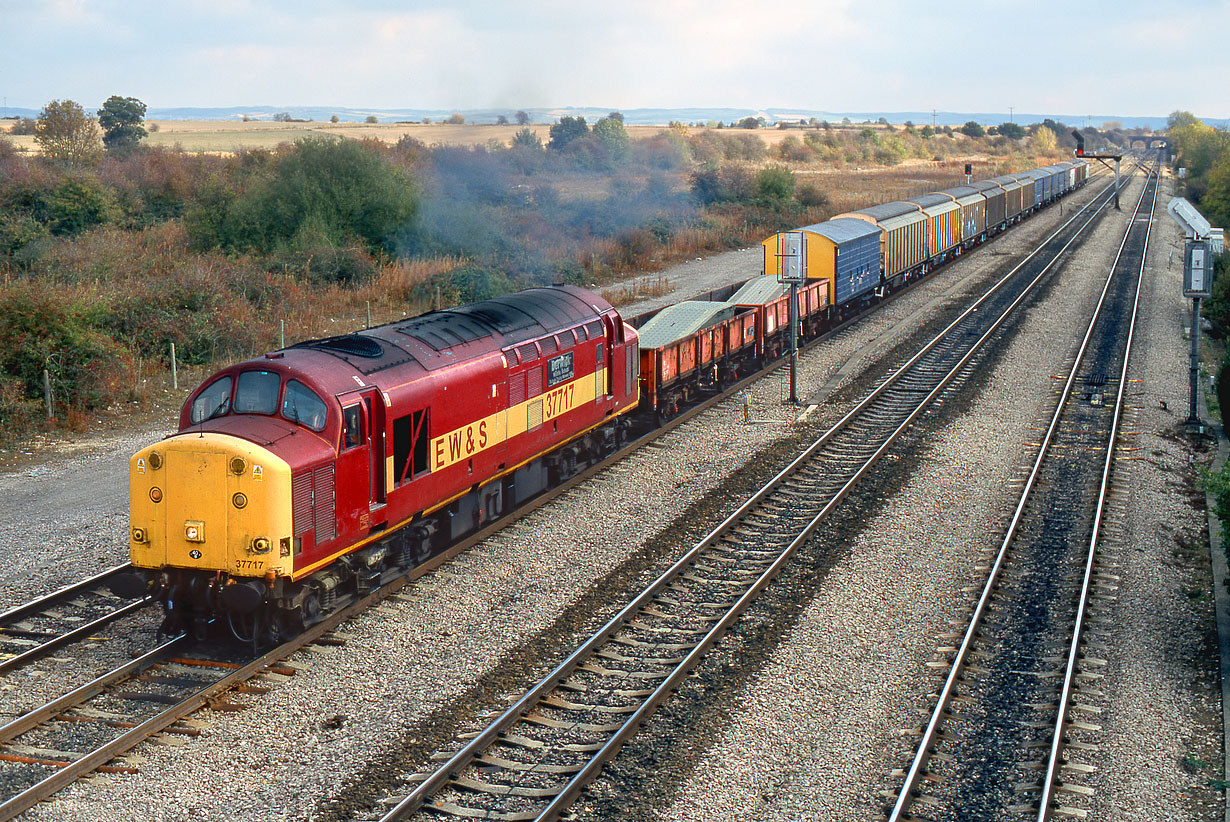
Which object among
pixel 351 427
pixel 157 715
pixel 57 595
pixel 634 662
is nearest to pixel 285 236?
pixel 57 595

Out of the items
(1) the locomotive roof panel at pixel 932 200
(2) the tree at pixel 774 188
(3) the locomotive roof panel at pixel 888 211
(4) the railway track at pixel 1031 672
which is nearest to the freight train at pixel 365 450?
(4) the railway track at pixel 1031 672

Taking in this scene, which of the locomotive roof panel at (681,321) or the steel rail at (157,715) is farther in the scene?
the locomotive roof panel at (681,321)

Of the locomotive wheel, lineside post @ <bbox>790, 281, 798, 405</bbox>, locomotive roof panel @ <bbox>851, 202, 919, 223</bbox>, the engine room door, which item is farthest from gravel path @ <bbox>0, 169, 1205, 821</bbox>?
locomotive roof panel @ <bbox>851, 202, 919, 223</bbox>

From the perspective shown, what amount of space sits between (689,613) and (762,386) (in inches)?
613

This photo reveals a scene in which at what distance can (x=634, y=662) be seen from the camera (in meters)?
13.3

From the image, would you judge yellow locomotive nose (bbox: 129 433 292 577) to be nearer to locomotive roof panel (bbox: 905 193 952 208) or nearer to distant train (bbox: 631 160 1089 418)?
distant train (bbox: 631 160 1089 418)

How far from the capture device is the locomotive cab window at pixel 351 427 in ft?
43.7

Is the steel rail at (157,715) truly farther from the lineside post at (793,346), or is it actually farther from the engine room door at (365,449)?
the lineside post at (793,346)

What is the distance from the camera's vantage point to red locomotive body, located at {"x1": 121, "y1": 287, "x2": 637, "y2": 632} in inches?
486

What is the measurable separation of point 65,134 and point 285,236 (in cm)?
2862

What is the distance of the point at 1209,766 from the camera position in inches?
430

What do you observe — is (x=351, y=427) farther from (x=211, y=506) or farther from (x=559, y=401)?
(x=559, y=401)

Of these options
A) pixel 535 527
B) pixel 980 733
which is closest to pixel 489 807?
pixel 980 733

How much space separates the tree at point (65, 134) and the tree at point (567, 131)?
92.4 feet
